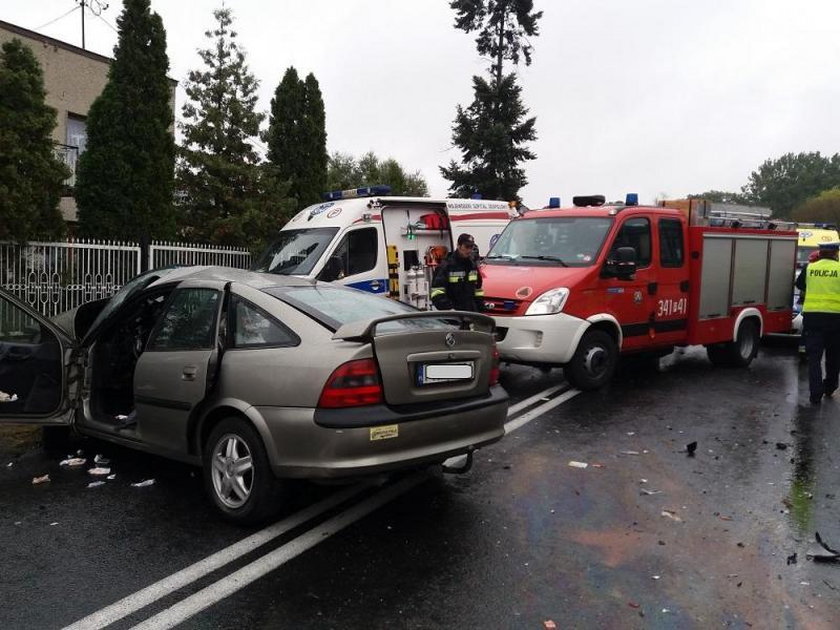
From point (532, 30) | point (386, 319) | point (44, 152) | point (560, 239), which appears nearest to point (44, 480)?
point (386, 319)

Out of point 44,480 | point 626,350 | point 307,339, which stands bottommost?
point 44,480

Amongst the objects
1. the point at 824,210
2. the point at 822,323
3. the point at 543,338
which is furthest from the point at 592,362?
the point at 824,210

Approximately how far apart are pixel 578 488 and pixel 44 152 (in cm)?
926

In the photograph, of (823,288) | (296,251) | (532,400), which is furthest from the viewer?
(296,251)

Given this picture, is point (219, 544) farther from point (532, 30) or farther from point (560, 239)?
point (532, 30)

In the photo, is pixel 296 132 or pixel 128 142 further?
pixel 296 132

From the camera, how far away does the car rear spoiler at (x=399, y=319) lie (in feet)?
13.1

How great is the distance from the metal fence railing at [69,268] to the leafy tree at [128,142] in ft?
2.11

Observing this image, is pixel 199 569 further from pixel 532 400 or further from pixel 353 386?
pixel 532 400

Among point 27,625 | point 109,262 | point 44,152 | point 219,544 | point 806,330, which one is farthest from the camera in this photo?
point 109,262

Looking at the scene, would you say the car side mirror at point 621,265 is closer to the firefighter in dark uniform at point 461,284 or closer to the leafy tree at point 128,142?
the firefighter in dark uniform at point 461,284

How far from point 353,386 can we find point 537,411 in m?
3.73

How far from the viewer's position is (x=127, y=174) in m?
13.3

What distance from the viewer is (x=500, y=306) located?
8203mm
